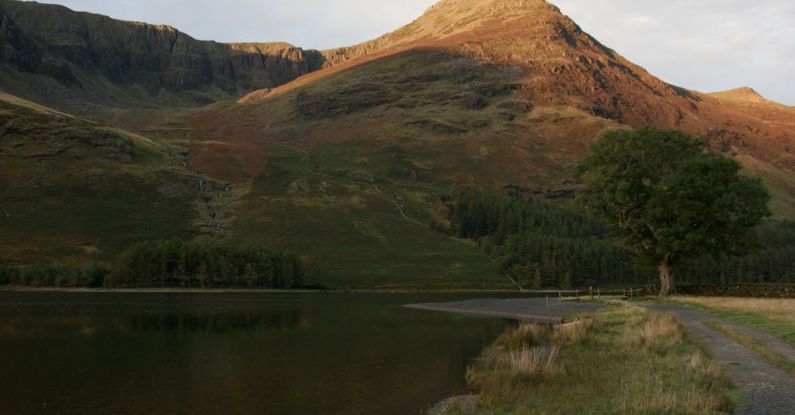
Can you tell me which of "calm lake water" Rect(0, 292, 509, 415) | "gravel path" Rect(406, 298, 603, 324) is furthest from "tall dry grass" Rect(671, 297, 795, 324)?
"calm lake water" Rect(0, 292, 509, 415)

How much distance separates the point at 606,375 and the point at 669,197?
54.2 meters

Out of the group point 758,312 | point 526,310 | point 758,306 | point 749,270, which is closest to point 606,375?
point 758,312

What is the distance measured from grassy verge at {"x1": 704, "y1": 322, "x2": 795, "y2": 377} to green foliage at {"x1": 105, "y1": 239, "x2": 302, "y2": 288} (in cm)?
12688

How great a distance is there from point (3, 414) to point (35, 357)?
16.1 meters

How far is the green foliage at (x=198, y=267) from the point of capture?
497 feet

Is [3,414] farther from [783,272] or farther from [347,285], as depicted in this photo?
[783,272]

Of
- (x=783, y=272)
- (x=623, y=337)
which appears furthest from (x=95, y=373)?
(x=783, y=272)

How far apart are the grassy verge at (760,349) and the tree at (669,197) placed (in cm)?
3613

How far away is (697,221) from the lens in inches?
3041

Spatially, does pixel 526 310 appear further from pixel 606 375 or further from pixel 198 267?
pixel 198 267

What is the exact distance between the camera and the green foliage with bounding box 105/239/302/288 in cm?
15162

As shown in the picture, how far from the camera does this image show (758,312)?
52.0m

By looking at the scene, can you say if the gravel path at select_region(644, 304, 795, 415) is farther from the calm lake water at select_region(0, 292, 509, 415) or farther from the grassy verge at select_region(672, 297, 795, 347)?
the calm lake water at select_region(0, 292, 509, 415)

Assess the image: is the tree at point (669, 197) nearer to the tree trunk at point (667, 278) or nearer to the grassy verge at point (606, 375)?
the tree trunk at point (667, 278)
